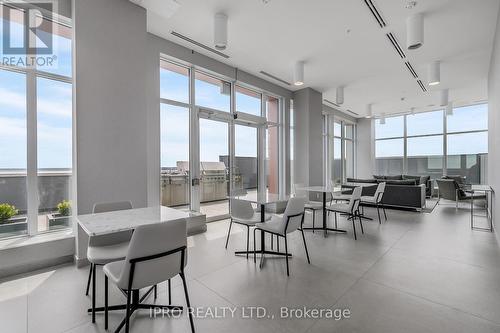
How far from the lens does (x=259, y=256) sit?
3.33 metres

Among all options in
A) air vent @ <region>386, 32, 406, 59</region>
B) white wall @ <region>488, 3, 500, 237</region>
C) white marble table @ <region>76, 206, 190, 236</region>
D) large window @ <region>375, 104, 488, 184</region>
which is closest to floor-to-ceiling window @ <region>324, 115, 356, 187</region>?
large window @ <region>375, 104, 488, 184</region>

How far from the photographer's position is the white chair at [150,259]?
1517mm

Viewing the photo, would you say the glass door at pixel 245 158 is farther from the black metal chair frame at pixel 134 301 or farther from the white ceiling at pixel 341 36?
the black metal chair frame at pixel 134 301

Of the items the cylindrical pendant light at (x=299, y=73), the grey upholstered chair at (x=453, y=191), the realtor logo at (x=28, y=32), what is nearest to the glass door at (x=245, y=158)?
the cylindrical pendant light at (x=299, y=73)

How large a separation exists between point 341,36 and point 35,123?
16.2 feet

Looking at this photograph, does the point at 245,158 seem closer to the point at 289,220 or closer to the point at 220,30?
the point at 220,30

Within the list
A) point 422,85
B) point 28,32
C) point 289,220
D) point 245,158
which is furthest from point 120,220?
point 422,85

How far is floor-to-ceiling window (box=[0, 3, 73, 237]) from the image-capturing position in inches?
114

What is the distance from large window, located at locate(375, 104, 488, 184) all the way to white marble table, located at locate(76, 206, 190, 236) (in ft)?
36.1

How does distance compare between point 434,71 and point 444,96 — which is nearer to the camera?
point 434,71

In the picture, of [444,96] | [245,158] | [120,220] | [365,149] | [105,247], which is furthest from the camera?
[365,149]

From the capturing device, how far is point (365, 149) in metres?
11.6

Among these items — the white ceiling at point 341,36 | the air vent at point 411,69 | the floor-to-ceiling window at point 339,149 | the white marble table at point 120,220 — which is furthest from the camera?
the floor-to-ceiling window at point 339,149

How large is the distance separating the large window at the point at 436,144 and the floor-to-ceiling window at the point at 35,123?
38.3ft
